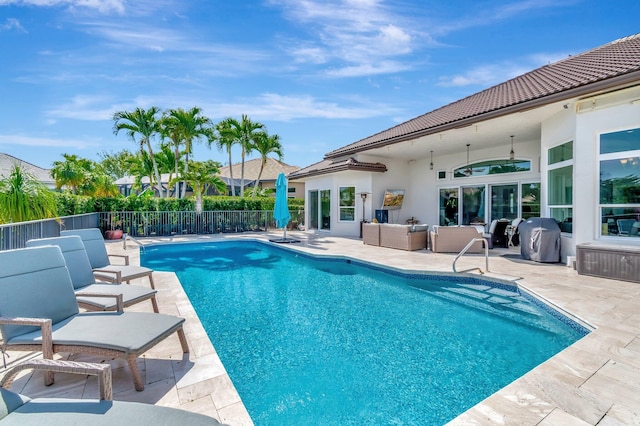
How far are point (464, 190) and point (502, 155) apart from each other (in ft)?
6.96

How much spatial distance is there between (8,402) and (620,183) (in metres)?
9.86

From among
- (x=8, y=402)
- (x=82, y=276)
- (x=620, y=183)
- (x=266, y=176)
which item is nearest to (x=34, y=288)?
(x=82, y=276)

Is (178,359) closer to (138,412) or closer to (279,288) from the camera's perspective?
(138,412)

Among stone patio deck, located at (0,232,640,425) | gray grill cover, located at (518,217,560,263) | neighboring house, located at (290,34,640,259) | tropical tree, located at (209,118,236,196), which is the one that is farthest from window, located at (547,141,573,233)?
tropical tree, located at (209,118,236,196)

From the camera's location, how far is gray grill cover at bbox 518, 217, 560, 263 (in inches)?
315

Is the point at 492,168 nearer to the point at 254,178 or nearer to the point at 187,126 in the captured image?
the point at 187,126

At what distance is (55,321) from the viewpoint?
114 inches

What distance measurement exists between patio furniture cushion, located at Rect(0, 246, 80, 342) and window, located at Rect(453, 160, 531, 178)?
1385cm

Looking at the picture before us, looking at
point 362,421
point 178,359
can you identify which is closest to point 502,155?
point 362,421

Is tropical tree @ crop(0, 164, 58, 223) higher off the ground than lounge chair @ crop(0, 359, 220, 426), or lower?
higher

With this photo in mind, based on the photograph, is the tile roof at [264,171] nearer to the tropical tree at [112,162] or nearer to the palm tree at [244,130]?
the palm tree at [244,130]

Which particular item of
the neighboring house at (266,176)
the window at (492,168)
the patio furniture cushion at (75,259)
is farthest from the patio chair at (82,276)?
the neighboring house at (266,176)

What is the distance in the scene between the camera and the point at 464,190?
1373 cm

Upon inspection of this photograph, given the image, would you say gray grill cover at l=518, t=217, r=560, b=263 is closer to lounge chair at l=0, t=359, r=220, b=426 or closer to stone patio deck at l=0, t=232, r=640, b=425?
stone patio deck at l=0, t=232, r=640, b=425
